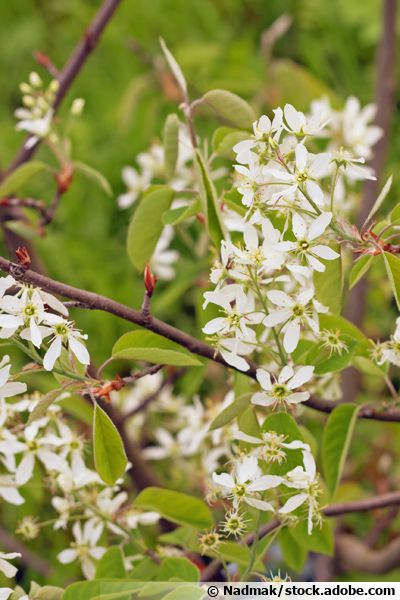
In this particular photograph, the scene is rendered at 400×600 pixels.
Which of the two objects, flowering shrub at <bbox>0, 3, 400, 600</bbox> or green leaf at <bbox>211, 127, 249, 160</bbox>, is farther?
green leaf at <bbox>211, 127, 249, 160</bbox>

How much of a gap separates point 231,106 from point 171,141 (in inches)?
2.3

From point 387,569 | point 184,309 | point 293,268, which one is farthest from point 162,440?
point 293,268

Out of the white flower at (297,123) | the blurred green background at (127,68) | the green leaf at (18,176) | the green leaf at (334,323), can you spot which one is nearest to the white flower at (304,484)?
the green leaf at (334,323)

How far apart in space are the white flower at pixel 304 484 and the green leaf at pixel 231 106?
0.99 ft

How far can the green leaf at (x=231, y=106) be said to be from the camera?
0.78 metres

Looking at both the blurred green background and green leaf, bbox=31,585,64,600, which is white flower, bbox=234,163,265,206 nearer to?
green leaf, bbox=31,585,64,600

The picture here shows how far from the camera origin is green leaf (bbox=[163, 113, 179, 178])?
2.53 feet

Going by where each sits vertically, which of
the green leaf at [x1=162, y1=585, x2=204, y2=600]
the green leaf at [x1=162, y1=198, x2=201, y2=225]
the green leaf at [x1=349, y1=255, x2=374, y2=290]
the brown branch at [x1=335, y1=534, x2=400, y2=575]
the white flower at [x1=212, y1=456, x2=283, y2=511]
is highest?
the green leaf at [x1=162, y1=198, x2=201, y2=225]

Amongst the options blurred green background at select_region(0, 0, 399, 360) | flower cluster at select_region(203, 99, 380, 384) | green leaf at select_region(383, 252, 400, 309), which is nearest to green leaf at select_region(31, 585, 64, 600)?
flower cluster at select_region(203, 99, 380, 384)

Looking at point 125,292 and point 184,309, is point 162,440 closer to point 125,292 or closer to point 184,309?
point 125,292

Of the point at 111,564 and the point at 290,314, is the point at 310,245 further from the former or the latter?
the point at 111,564

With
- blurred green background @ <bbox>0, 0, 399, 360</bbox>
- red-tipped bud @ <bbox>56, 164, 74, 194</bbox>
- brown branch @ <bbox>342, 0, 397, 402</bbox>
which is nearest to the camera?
red-tipped bud @ <bbox>56, 164, 74, 194</bbox>

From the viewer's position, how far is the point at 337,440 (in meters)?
0.70

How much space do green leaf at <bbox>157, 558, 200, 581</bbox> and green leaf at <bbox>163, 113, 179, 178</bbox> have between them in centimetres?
32
